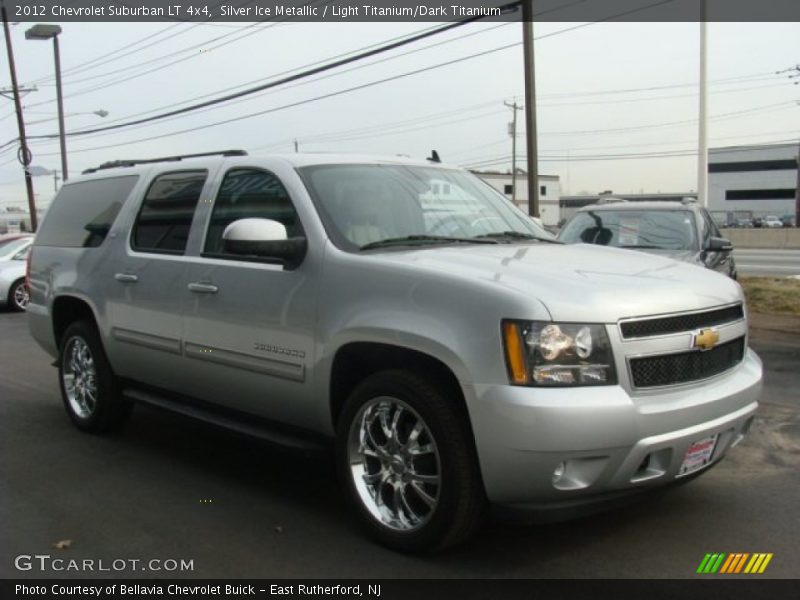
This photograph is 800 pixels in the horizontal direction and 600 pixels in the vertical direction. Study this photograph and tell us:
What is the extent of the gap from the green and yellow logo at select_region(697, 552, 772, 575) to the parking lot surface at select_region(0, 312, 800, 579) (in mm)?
49

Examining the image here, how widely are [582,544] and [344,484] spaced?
117 cm

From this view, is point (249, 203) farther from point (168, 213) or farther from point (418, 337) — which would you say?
point (418, 337)

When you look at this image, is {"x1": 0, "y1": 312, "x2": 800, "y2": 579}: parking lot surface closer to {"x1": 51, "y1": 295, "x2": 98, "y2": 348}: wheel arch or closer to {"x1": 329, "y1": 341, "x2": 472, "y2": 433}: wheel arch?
{"x1": 329, "y1": 341, "x2": 472, "y2": 433}: wheel arch

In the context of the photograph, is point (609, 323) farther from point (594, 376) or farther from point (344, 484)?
point (344, 484)

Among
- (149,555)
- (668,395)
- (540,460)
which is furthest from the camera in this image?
(149,555)

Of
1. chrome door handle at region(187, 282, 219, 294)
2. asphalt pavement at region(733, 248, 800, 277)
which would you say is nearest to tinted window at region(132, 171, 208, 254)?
chrome door handle at region(187, 282, 219, 294)

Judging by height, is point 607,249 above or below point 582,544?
above

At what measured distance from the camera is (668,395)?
131 inches

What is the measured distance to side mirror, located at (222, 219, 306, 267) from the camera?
3932mm

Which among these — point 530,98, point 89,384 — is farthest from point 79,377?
point 530,98

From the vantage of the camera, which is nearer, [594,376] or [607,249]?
[594,376]

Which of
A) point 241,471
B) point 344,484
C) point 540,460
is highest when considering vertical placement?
point 540,460

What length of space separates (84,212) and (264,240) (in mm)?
2713

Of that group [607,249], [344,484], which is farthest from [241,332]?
[607,249]
